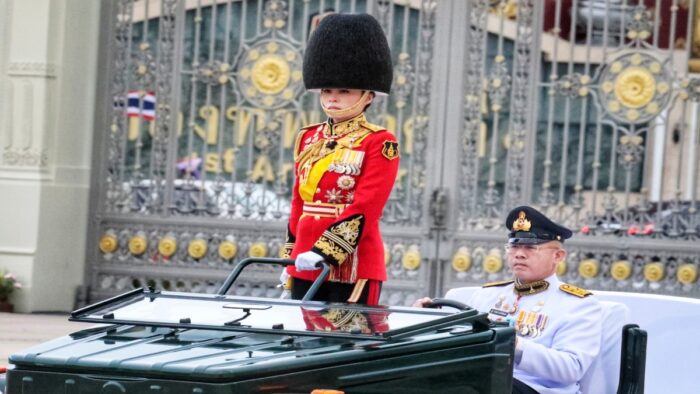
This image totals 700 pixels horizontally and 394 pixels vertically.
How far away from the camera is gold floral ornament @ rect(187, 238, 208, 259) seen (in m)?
11.1

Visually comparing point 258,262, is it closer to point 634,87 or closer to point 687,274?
point 687,274

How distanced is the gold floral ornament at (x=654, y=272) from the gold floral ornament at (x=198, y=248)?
3.06 metres

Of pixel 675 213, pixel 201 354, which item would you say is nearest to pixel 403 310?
pixel 201 354

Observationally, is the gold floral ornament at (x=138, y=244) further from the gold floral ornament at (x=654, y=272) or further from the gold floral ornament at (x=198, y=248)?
the gold floral ornament at (x=654, y=272)

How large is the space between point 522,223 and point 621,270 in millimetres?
5306

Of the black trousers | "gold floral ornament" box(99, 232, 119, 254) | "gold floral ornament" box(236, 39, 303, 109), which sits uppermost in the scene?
"gold floral ornament" box(236, 39, 303, 109)

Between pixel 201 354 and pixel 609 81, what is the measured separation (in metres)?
7.06

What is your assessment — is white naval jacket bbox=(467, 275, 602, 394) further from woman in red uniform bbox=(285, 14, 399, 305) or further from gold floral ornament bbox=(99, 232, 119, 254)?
gold floral ornament bbox=(99, 232, 119, 254)

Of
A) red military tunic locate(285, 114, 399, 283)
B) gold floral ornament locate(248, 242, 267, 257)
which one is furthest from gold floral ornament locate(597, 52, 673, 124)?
red military tunic locate(285, 114, 399, 283)

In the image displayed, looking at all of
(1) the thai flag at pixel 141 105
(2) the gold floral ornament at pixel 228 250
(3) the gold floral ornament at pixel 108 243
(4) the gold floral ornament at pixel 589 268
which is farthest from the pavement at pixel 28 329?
(4) the gold floral ornament at pixel 589 268

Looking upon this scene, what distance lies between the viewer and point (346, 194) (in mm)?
5930

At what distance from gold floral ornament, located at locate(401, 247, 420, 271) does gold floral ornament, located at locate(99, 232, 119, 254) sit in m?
2.07

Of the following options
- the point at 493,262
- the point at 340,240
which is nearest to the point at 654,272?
the point at 493,262

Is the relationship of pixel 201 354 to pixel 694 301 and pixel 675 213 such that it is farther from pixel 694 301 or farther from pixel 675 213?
pixel 675 213
